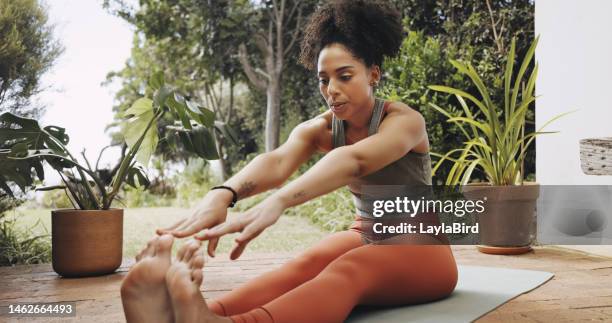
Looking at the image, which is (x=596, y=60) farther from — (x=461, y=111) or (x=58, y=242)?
(x=58, y=242)

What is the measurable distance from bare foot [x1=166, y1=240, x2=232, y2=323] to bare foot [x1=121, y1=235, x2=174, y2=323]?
26 mm

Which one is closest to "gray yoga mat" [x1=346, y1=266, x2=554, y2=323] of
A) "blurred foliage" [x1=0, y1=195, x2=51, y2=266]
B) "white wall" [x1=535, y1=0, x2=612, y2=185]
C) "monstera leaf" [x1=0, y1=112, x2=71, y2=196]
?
"white wall" [x1=535, y1=0, x2=612, y2=185]

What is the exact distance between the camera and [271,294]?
1.48 meters

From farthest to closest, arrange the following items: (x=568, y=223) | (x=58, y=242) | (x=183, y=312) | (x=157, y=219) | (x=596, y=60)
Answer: (x=157, y=219), (x=568, y=223), (x=596, y=60), (x=58, y=242), (x=183, y=312)

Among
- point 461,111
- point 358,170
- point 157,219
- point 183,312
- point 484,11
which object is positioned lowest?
point 157,219

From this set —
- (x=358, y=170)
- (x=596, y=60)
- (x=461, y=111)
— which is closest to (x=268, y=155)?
(x=358, y=170)

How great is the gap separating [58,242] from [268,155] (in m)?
1.59

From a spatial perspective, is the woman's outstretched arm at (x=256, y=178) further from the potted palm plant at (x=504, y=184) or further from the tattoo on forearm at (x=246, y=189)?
the potted palm plant at (x=504, y=184)

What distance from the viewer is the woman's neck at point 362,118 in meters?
1.61

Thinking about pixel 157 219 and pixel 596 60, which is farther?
pixel 157 219

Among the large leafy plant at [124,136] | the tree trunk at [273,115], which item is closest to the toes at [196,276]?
the large leafy plant at [124,136]

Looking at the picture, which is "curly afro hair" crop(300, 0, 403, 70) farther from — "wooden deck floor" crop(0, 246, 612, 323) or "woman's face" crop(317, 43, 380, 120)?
"wooden deck floor" crop(0, 246, 612, 323)

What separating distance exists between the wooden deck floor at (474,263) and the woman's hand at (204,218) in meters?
0.72

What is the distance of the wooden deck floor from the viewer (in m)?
1.73
